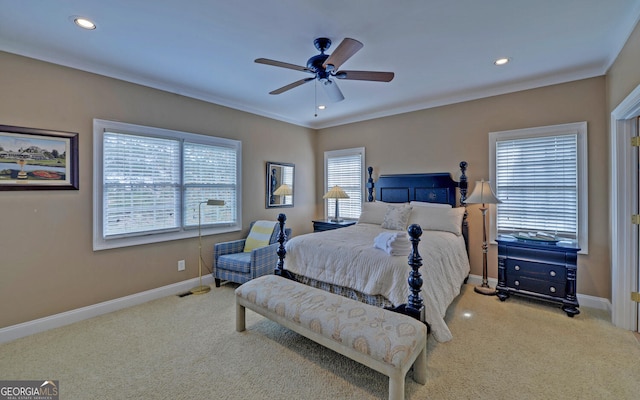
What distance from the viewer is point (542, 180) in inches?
136

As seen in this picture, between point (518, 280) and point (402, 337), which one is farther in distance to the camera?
point (518, 280)

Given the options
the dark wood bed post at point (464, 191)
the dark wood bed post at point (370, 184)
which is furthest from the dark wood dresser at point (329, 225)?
the dark wood bed post at point (464, 191)

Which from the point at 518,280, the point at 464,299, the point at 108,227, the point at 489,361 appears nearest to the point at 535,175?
the point at 518,280

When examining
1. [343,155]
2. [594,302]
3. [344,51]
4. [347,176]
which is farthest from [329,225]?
[594,302]

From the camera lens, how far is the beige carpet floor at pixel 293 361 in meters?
1.88

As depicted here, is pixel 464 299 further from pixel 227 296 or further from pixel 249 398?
pixel 227 296

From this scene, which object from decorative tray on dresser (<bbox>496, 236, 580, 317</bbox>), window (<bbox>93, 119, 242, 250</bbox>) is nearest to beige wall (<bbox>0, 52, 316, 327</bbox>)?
window (<bbox>93, 119, 242, 250</bbox>)

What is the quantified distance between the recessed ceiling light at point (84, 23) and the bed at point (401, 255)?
2.68 metres

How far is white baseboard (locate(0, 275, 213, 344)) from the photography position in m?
2.57

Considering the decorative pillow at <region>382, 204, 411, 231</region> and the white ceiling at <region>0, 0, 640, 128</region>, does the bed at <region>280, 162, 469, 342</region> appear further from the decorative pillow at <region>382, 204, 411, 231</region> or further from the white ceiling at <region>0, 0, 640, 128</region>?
the white ceiling at <region>0, 0, 640, 128</region>

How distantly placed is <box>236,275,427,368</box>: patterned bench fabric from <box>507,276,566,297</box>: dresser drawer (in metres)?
2.19

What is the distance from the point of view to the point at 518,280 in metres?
3.29

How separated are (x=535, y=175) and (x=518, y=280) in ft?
4.53

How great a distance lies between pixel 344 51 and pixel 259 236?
9.74ft
